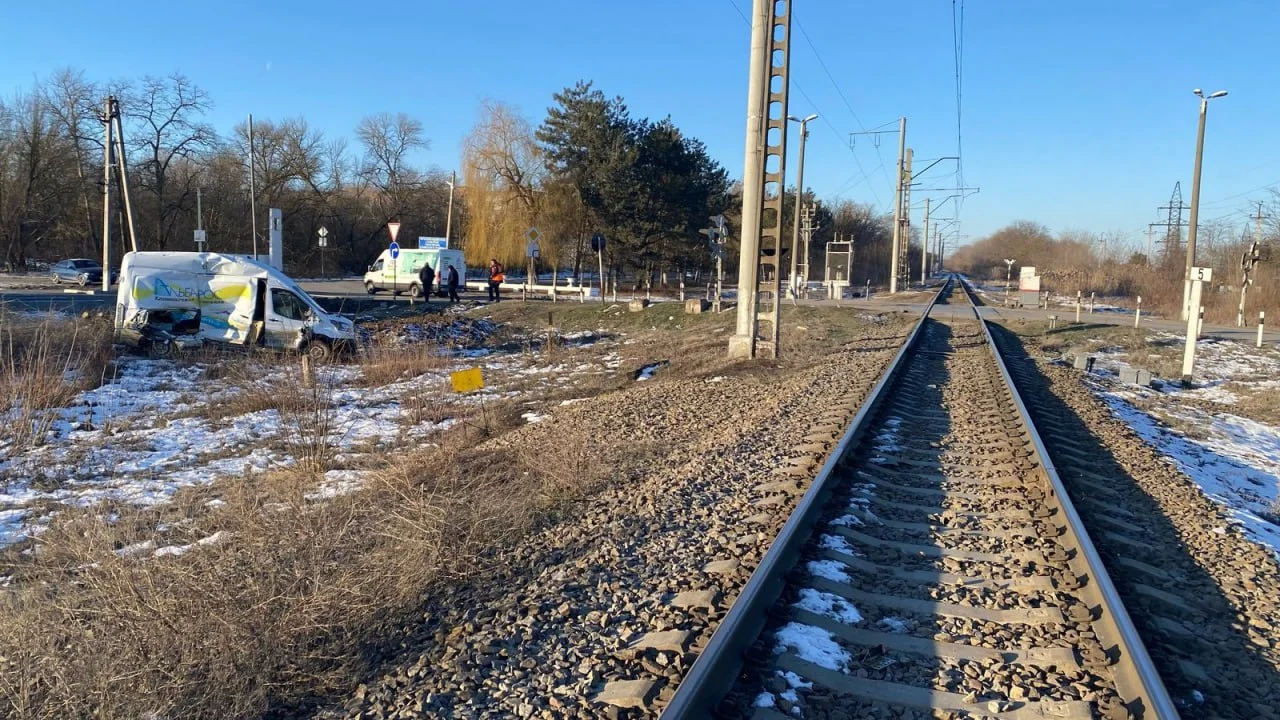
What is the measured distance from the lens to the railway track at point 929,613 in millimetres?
3400

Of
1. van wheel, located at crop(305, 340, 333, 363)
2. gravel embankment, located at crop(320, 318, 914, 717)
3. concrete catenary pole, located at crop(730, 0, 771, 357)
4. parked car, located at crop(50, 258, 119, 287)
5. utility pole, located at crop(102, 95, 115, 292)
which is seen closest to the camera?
gravel embankment, located at crop(320, 318, 914, 717)

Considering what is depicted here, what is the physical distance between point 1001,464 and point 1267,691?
12.5ft

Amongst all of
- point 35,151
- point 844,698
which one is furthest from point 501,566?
point 35,151

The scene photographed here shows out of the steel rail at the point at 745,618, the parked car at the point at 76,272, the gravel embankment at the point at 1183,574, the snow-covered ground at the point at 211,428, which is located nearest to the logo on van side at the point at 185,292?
the snow-covered ground at the point at 211,428

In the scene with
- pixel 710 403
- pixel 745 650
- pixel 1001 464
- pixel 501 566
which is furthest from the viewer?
pixel 710 403

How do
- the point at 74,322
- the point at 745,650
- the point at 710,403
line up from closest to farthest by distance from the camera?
the point at 745,650
the point at 710,403
the point at 74,322

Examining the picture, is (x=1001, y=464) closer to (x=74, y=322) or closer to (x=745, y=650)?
(x=745, y=650)

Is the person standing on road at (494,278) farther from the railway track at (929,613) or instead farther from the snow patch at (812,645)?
the snow patch at (812,645)

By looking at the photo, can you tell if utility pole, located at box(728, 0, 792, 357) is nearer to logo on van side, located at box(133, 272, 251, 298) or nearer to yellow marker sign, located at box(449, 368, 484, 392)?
yellow marker sign, located at box(449, 368, 484, 392)

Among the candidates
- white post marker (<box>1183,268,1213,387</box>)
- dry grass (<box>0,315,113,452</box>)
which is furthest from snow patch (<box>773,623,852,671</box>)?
white post marker (<box>1183,268,1213,387</box>)

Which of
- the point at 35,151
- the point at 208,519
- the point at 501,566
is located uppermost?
the point at 35,151

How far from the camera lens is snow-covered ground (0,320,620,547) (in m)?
9.23

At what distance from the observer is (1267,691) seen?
3631 mm

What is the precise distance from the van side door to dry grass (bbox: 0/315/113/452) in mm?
3366
